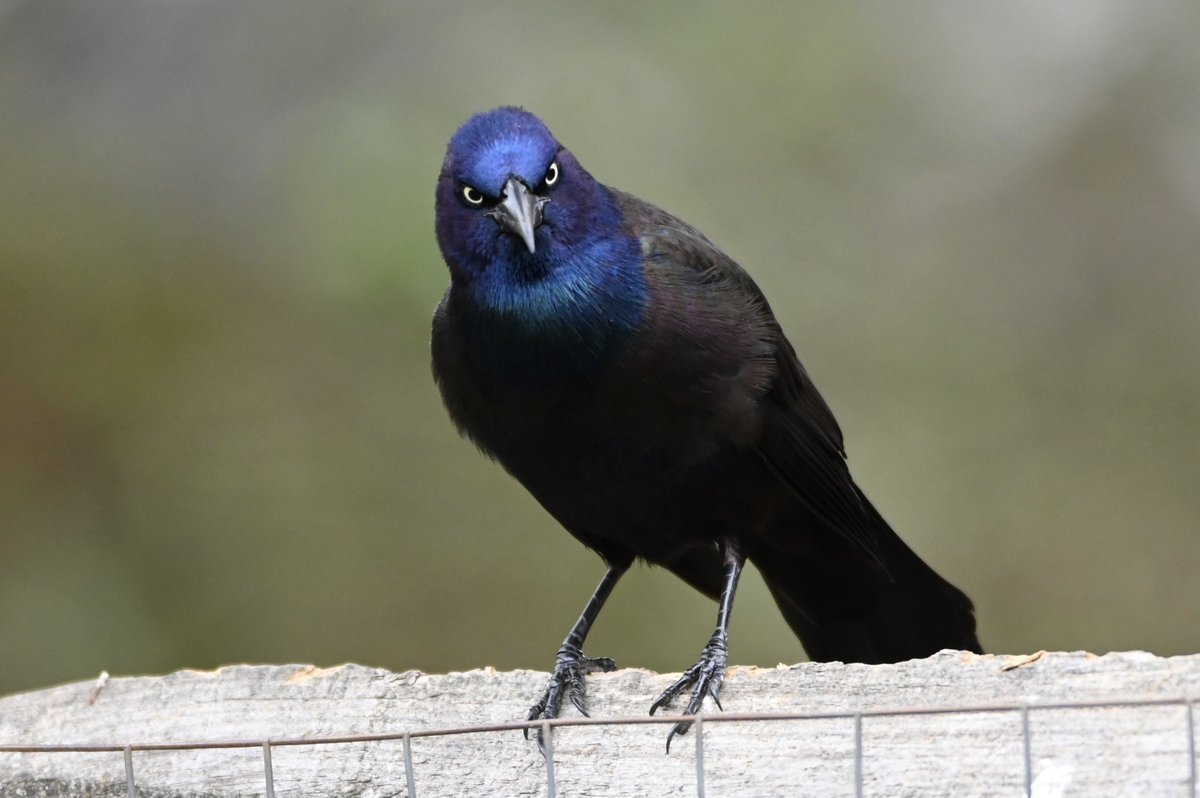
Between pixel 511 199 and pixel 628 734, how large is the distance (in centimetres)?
101

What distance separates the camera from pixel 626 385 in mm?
3166

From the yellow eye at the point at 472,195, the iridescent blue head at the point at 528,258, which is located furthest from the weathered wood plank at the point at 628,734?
the yellow eye at the point at 472,195

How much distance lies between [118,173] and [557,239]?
10.9 ft

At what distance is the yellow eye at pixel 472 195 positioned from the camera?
3141 mm

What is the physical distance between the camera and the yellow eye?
3.14m

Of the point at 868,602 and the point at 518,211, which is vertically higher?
the point at 518,211

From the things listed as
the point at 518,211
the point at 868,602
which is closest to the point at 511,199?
the point at 518,211

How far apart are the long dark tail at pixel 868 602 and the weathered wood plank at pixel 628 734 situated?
739 mm

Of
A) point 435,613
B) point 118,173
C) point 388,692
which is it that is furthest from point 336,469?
point 388,692

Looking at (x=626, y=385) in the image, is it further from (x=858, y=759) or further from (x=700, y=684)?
(x=858, y=759)

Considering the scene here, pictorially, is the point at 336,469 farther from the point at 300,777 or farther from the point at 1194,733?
the point at 1194,733

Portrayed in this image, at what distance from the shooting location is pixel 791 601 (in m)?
3.77

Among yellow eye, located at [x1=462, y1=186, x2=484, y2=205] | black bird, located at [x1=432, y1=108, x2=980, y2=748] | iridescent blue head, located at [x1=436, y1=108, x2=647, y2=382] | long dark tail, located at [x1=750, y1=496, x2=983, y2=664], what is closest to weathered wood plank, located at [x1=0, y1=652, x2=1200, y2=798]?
black bird, located at [x1=432, y1=108, x2=980, y2=748]

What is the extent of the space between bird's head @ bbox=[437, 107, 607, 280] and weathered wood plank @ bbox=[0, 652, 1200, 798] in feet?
2.62
